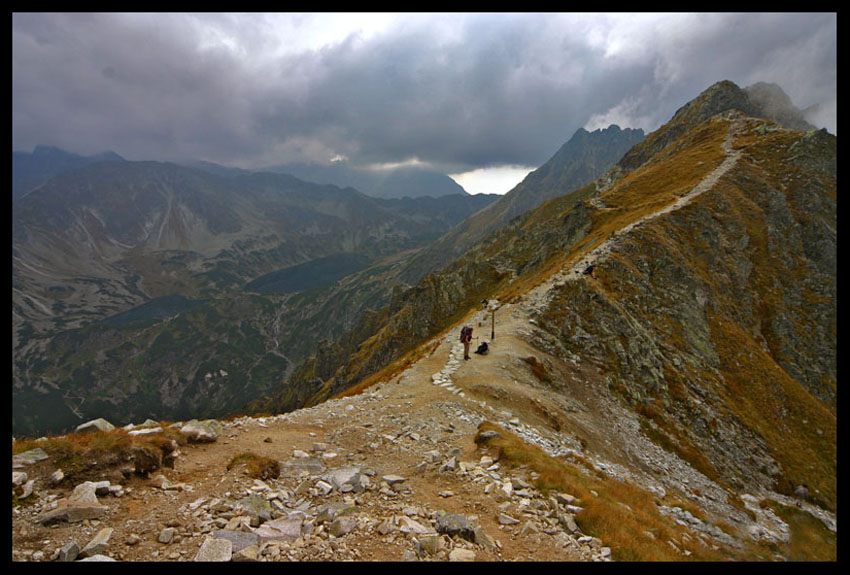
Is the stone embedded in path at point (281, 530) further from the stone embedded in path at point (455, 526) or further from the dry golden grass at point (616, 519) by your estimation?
the dry golden grass at point (616, 519)

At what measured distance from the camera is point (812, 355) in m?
55.1

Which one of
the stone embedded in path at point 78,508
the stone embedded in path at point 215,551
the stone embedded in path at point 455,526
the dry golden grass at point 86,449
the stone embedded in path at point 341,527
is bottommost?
the stone embedded in path at point 455,526

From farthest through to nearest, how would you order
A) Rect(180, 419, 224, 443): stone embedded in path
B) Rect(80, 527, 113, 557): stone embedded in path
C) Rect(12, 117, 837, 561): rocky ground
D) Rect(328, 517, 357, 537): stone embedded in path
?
Rect(180, 419, 224, 443): stone embedded in path < Rect(328, 517, 357, 537): stone embedded in path < Rect(12, 117, 837, 561): rocky ground < Rect(80, 527, 113, 557): stone embedded in path

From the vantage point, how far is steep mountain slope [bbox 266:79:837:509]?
3509 centimetres

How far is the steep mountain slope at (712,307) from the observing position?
35.1 meters

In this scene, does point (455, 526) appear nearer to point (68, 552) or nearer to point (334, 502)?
point (334, 502)

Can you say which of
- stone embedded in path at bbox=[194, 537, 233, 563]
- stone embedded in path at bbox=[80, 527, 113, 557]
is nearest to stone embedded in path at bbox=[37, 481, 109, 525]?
stone embedded in path at bbox=[80, 527, 113, 557]

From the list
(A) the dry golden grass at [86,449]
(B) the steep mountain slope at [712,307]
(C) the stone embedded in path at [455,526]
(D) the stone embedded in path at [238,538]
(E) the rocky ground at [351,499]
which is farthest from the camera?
(B) the steep mountain slope at [712,307]

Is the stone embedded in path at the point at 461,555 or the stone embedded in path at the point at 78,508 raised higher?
the stone embedded in path at the point at 78,508

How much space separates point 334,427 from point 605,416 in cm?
2238

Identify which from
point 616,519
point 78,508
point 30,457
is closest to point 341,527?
point 78,508

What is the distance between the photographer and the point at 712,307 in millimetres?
52219

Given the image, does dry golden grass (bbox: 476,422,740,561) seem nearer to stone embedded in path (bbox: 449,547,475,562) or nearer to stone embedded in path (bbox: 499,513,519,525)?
stone embedded in path (bbox: 499,513,519,525)

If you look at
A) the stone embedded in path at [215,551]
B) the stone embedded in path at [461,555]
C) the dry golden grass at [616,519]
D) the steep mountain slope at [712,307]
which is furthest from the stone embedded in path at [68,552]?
the steep mountain slope at [712,307]
